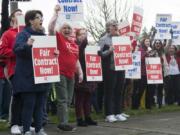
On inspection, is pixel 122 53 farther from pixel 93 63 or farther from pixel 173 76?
pixel 173 76

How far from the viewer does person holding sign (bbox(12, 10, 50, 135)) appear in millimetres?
7543

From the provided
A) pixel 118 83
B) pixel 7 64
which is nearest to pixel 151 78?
pixel 118 83

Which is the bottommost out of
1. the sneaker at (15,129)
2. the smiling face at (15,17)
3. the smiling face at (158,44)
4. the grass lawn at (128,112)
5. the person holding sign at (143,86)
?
the grass lawn at (128,112)

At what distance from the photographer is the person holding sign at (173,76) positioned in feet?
46.1

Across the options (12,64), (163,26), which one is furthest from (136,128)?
(163,26)

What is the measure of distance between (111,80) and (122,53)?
601mm

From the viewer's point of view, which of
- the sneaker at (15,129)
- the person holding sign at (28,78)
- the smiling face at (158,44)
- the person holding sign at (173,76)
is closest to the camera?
the person holding sign at (28,78)

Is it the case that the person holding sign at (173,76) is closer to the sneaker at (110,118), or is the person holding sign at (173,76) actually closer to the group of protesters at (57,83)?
the group of protesters at (57,83)

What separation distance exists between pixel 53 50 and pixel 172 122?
11.4 ft

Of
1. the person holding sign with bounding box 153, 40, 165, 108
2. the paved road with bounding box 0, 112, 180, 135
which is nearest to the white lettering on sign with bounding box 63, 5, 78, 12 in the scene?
the paved road with bounding box 0, 112, 180, 135

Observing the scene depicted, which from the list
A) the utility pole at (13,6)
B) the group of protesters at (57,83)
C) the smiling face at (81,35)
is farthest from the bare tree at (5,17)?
the smiling face at (81,35)

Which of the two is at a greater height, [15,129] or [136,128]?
[15,129]

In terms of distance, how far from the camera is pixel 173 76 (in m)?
14.3

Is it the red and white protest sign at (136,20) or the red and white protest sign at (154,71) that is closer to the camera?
the red and white protest sign at (136,20)
